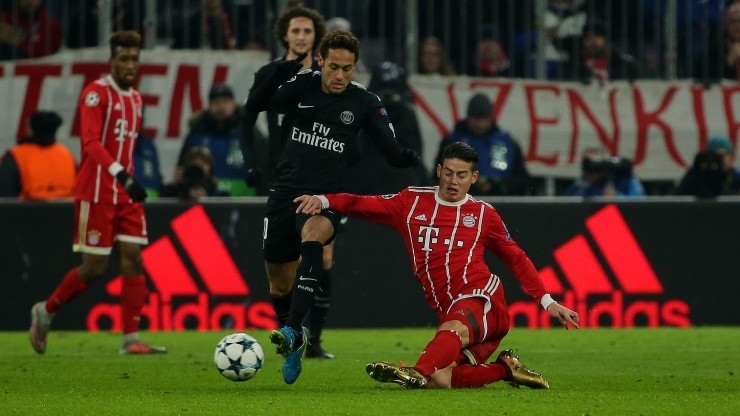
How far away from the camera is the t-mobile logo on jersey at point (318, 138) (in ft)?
30.3

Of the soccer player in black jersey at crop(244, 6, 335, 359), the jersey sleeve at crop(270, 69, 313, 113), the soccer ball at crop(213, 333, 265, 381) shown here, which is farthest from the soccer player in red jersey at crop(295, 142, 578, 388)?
the soccer player in black jersey at crop(244, 6, 335, 359)

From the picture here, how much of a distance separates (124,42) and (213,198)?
295 cm

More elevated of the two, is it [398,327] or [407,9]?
[407,9]

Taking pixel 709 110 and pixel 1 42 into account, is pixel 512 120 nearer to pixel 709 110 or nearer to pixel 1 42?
pixel 709 110

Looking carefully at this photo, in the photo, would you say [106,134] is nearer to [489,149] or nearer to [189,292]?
[189,292]

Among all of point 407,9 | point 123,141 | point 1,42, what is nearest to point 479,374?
point 123,141

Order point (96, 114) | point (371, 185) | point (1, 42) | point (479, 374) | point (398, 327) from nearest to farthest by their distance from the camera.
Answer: point (479, 374) < point (96, 114) < point (371, 185) < point (398, 327) < point (1, 42)

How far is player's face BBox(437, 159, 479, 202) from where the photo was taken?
843 cm

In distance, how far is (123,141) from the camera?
440 inches

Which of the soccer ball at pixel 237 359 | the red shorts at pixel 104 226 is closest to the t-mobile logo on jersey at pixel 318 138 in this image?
the soccer ball at pixel 237 359

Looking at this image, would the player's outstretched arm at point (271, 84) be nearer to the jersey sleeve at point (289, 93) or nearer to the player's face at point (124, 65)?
the jersey sleeve at point (289, 93)

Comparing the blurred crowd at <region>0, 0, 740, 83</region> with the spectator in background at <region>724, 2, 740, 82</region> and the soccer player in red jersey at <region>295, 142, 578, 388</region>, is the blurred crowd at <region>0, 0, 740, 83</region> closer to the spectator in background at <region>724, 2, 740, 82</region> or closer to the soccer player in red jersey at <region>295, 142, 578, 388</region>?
the spectator in background at <region>724, 2, 740, 82</region>

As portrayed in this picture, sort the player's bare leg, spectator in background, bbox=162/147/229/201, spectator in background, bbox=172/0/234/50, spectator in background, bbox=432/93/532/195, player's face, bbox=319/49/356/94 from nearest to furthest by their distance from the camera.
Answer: player's face, bbox=319/49/356/94 < the player's bare leg < spectator in background, bbox=162/147/229/201 < spectator in background, bbox=432/93/532/195 < spectator in background, bbox=172/0/234/50

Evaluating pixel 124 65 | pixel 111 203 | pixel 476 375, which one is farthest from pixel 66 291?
pixel 476 375
